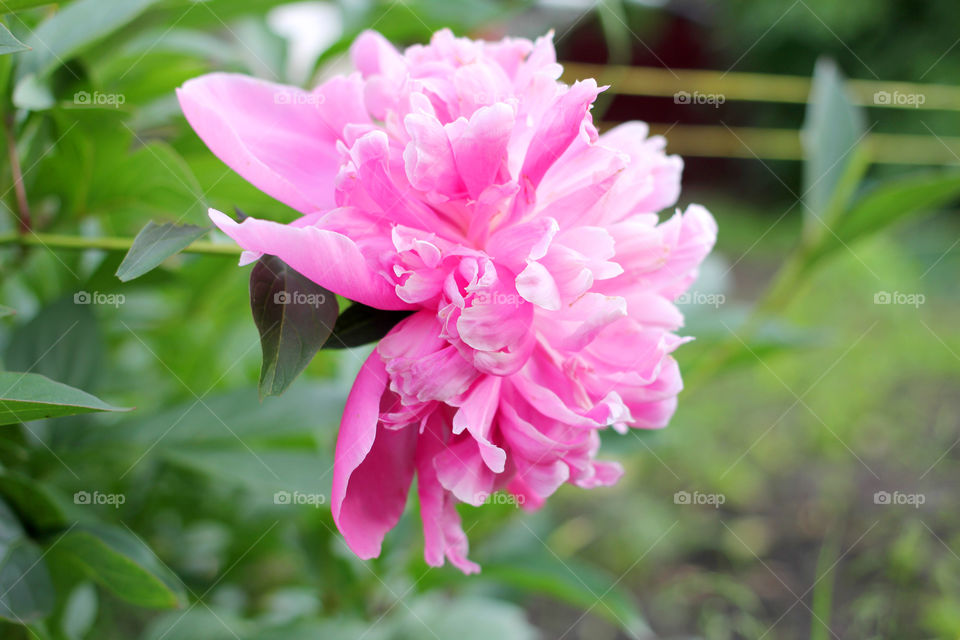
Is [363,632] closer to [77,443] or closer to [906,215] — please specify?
[77,443]

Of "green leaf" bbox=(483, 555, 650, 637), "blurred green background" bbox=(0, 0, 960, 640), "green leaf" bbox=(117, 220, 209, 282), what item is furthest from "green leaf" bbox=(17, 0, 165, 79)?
"green leaf" bbox=(483, 555, 650, 637)

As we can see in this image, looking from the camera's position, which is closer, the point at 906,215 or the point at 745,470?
the point at 906,215

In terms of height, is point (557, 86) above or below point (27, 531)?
above

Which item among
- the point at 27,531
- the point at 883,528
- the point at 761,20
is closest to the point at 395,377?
the point at 27,531

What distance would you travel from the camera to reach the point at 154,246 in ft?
1.00

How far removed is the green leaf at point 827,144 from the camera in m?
0.65

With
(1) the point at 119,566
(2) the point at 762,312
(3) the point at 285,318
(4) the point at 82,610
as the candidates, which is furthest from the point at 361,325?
(2) the point at 762,312

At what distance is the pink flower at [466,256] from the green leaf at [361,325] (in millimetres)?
15

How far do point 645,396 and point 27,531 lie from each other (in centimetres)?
32

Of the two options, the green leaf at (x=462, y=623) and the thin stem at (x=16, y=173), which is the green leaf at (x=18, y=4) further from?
the green leaf at (x=462, y=623)

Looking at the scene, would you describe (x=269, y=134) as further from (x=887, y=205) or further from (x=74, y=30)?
(x=887, y=205)

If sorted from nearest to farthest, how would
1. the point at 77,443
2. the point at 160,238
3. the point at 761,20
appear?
the point at 160,238, the point at 77,443, the point at 761,20

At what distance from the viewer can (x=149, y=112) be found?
516 millimetres

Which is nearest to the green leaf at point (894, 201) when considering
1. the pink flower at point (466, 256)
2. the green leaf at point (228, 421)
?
the pink flower at point (466, 256)
